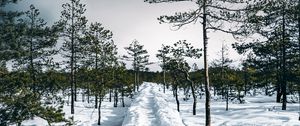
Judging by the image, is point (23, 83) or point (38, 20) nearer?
point (23, 83)

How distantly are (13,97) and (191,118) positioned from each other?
21116 millimetres

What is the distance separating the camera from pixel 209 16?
72.0ft

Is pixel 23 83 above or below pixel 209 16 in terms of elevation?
below

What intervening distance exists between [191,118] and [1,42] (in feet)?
57.8

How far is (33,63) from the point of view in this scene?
40875 mm

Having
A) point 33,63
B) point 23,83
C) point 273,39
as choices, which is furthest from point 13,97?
point 273,39

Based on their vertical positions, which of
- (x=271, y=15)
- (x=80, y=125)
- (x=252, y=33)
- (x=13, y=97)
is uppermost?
(x=271, y=15)

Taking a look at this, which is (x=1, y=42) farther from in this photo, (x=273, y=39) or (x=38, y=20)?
(x=273, y=39)

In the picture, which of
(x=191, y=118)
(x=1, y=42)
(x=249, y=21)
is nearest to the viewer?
(x=249, y=21)

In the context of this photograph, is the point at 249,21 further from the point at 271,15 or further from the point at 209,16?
the point at 271,15

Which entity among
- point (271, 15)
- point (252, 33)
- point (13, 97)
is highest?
point (271, 15)

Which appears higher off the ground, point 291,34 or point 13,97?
point 291,34

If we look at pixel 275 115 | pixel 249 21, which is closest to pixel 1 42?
pixel 249 21

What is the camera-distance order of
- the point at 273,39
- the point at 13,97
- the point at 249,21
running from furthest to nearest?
the point at 273,39 < the point at 249,21 < the point at 13,97
